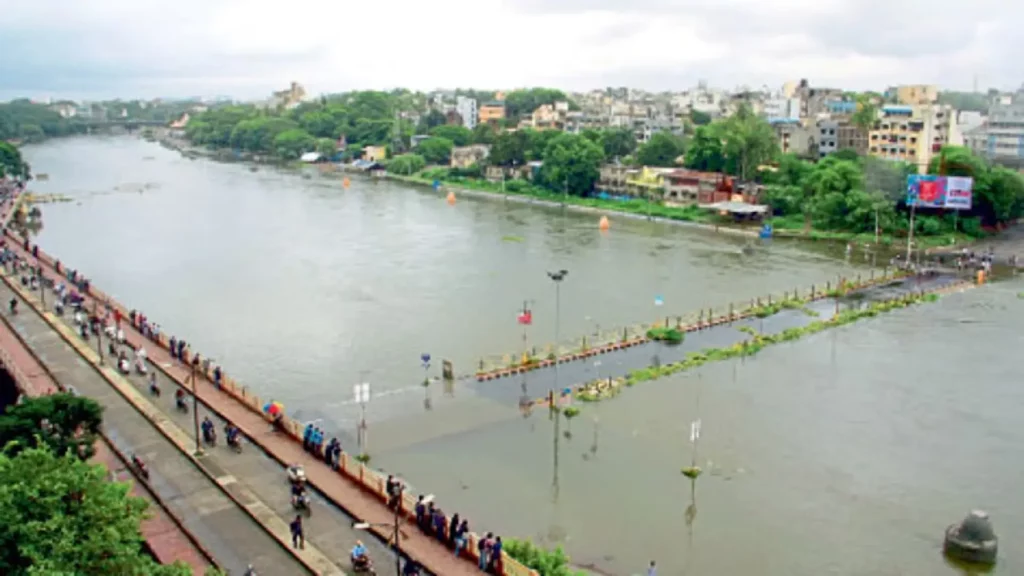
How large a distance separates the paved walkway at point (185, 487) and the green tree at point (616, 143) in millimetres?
61951

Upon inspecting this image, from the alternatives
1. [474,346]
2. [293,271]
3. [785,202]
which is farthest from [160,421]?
[785,202]

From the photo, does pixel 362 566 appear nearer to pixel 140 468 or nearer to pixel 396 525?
pixel 396 525

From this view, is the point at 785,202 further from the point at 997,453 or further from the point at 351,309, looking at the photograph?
the point at 997,453

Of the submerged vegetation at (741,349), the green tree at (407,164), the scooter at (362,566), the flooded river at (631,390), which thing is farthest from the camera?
the green tree at (407,164)

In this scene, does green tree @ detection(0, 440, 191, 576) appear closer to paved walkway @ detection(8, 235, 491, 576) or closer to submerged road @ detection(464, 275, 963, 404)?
paved walkway @ detection(8, 235, 491, 576)

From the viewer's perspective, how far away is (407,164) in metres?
94.2

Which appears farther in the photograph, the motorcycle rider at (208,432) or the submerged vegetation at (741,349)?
the submerged vegetation at (741,349)

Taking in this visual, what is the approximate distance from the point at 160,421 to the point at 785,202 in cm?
4719

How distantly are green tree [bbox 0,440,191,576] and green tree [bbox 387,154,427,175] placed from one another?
83.8 m

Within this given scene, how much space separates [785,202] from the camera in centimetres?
5981

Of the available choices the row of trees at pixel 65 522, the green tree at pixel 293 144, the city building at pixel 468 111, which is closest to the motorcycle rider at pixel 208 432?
the row of trees at pixel 65 522

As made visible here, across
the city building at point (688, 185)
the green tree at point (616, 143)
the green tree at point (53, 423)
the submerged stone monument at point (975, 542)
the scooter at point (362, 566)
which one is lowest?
the submerged stone monument at point (975, 542)

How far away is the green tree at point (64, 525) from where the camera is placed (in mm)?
11023

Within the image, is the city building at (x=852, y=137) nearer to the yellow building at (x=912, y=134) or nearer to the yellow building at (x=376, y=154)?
the yellow building at (x=912, y=134)
